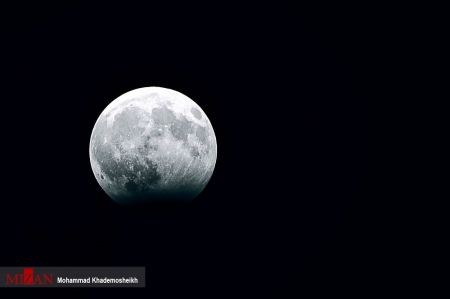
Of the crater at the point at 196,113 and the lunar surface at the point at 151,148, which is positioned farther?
the crater at the point at 196,113

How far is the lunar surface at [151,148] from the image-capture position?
5.98m

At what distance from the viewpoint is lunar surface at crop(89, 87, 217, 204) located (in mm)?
5984

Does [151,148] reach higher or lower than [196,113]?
lower

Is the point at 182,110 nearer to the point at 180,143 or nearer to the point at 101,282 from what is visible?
the point at 180,143

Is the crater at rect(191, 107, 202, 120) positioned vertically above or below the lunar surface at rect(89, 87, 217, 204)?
above

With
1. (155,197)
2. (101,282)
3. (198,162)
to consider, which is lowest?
(101,282)

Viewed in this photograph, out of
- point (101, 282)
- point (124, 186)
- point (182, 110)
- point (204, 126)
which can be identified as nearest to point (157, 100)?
point (182, 110)

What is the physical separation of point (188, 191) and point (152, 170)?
0.73 m

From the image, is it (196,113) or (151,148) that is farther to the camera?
(196,113)

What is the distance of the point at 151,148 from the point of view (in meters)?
5.95

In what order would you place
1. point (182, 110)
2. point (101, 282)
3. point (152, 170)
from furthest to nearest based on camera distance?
point (182, 110) < point (152, 170) < point (101, 282)

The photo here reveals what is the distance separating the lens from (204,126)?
21.5 feet

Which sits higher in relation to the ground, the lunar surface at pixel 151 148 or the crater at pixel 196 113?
the crater at pixel 196 113

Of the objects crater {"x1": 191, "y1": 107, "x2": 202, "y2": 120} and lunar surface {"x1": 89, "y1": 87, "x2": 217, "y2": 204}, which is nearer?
lunar surface {"x1": 89, "y1": 87, "x2": 217, "y2": 204}
